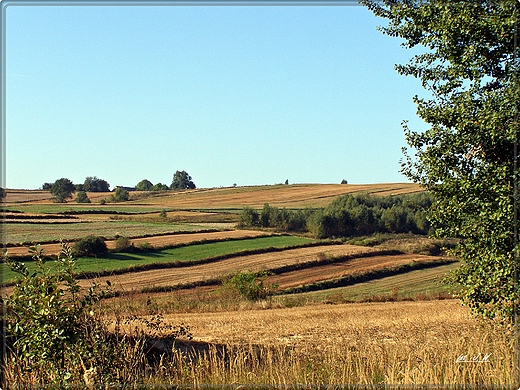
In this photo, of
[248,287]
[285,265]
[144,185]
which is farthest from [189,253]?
[144,185]

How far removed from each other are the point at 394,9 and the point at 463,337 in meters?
5.91

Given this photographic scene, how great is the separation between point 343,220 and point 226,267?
2398 centimetres

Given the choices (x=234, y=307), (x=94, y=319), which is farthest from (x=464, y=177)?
(x=234, y=307)

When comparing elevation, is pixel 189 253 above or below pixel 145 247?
below

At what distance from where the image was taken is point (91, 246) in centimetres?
4100

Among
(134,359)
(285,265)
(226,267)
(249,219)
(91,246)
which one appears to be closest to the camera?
(134,359)

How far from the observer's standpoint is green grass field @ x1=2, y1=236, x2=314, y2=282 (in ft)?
132

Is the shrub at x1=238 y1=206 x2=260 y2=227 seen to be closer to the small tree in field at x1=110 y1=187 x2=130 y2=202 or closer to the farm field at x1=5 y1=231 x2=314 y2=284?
the farm field at x1=5 y1=231 x2=314 y2=284

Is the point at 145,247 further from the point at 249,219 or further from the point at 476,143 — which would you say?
the point at 476,143

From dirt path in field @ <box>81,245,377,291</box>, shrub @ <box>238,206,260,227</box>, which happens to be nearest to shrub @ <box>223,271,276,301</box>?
dirt path in field @ <box>81,245,377,291</box>

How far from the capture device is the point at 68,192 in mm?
70125

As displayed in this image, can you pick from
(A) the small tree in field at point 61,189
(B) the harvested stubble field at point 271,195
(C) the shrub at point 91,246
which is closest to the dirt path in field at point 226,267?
(C) the shrub at point 91,246

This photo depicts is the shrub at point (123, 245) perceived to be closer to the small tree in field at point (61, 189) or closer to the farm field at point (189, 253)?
the farm field at point (189, 253)

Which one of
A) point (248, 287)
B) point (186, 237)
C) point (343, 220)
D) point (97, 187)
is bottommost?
point (248, 287)
